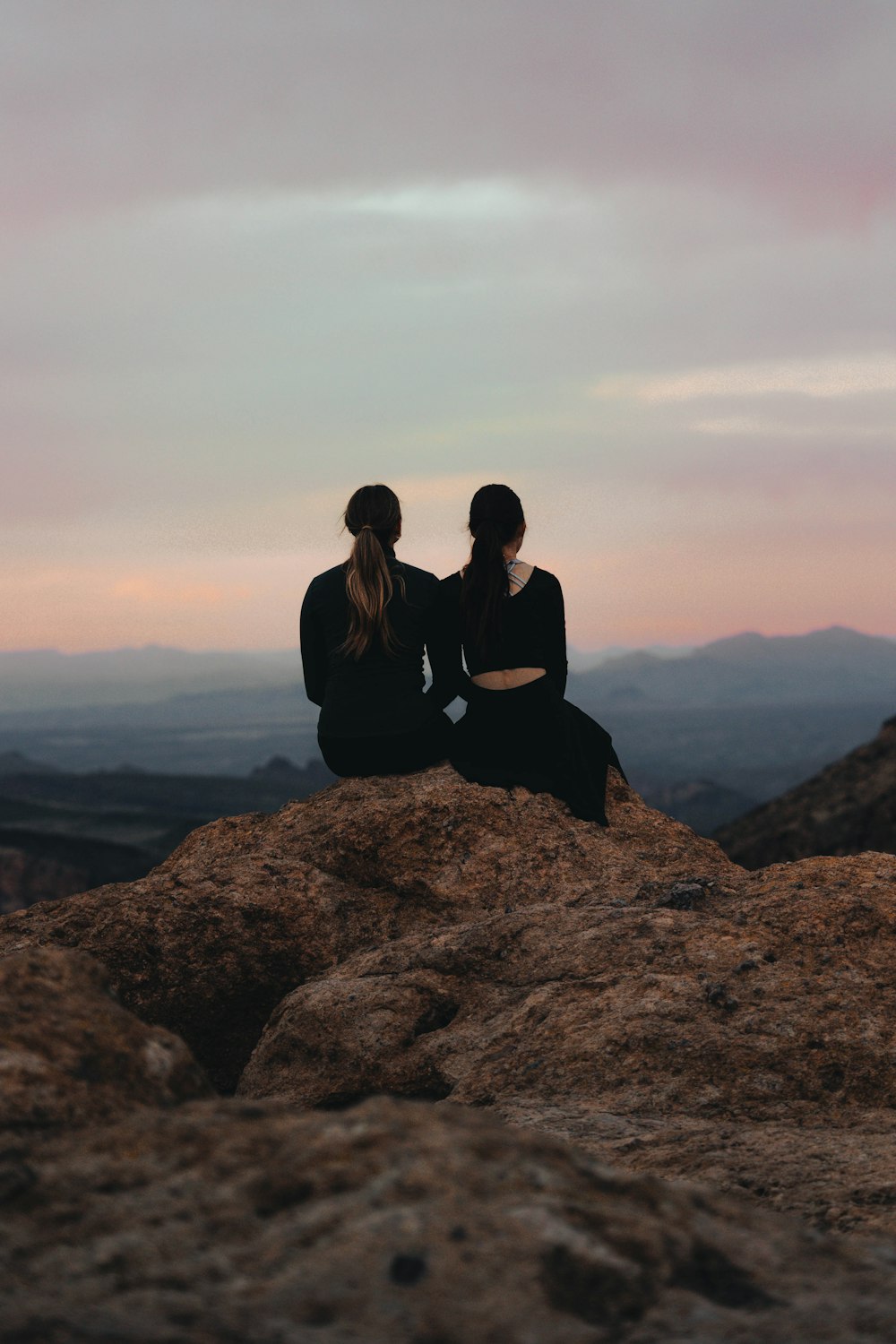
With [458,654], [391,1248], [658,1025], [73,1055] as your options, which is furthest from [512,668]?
[391,1248]

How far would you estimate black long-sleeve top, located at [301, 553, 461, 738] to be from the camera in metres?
8.33

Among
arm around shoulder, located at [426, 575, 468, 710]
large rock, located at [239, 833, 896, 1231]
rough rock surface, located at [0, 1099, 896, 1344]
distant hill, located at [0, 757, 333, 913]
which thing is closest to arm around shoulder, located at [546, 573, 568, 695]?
arm around shoulder, located at [426, 575, 468, 710]

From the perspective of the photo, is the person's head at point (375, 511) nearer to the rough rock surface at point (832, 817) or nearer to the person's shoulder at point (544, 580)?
the person's shoulder at point (544, 580)

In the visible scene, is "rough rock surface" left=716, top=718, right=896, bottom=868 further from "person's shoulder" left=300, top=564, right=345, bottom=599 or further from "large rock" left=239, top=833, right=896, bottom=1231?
"large rock" left=239, top=833, right=896, bottom=1231

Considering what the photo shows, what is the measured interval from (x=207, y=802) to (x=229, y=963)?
144m

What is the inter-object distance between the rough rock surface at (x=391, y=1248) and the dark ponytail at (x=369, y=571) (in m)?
5.60

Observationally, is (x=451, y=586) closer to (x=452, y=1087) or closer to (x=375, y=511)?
(x=375, y=511)

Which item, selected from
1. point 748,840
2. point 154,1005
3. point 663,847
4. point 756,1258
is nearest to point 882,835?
point 748,840

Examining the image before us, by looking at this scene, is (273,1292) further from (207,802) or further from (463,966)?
(207,802)

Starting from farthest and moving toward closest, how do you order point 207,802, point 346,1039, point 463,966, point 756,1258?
point 207,802 → point 463,966 → point 346,1039 → point 756,1258

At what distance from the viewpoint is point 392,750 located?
337 inches

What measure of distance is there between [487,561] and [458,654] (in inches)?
29.9

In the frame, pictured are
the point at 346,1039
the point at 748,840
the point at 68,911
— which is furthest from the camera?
the point at 748,840

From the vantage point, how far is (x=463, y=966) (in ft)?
21.3
